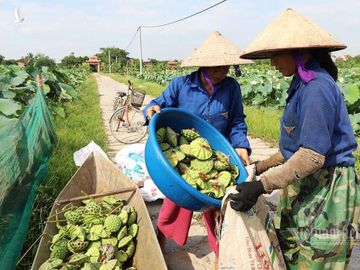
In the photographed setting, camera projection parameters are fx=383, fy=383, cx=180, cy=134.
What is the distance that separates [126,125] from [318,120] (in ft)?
22.1

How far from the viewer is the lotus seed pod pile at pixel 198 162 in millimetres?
2256

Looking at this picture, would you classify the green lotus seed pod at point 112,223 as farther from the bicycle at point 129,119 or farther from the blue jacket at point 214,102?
the bicycle at point 129,119

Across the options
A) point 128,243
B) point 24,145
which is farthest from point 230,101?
point 24,145

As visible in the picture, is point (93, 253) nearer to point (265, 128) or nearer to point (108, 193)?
point (108, 193)

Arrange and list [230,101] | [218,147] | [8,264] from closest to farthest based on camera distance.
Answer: [8,264] → [218,147] → [230,101]

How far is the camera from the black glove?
186 centimetres

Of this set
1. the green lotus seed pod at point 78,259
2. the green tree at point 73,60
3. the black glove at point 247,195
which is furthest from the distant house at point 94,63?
the black glove at point 247,195

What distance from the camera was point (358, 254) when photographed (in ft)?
10.8

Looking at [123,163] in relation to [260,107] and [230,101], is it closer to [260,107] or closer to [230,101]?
[230,101]

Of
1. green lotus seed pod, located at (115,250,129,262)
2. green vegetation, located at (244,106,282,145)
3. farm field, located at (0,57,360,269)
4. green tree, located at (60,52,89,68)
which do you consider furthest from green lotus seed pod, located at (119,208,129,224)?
green tree, located at (60,52,89,68)

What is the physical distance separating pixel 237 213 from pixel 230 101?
1.08 metres

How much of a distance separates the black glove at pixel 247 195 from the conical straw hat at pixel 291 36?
680 mm

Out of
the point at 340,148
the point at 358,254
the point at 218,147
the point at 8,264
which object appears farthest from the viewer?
the point at 358,254

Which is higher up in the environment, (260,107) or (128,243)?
(128,243)
